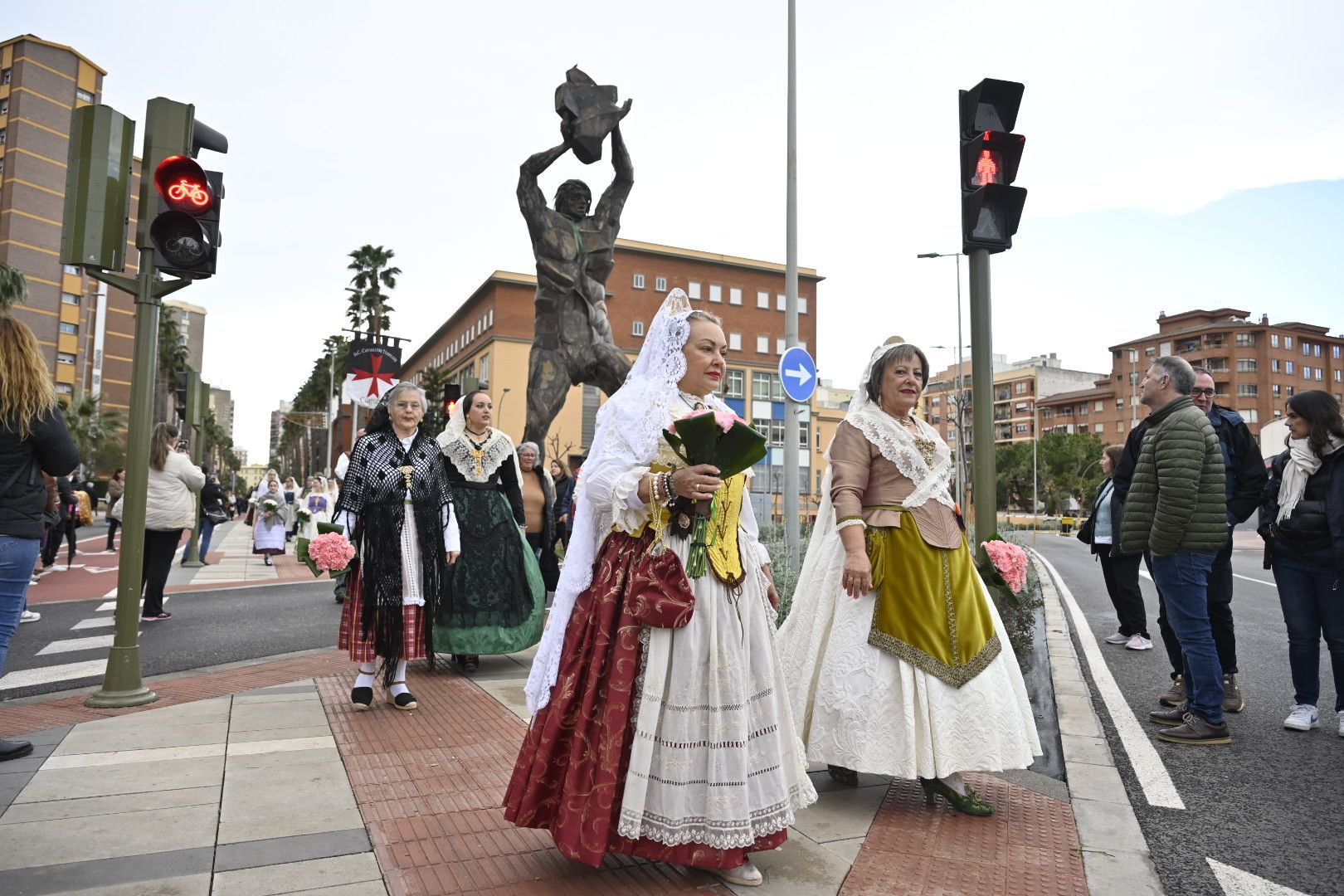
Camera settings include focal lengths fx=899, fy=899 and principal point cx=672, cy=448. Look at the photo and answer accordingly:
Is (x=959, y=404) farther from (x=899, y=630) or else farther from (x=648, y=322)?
(x=648, y=322)

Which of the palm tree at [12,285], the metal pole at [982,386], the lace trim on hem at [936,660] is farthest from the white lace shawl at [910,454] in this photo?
the palm tree at [12,285]

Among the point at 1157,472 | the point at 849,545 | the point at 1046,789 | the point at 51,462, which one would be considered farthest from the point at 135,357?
the point at 1157,472

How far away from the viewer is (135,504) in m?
5.55

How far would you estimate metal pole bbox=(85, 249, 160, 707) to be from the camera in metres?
5.49

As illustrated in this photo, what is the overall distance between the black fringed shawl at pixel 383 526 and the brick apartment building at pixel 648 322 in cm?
5174

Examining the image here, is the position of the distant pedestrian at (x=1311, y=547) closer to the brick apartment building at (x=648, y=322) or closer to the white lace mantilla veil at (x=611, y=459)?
the white lace mantilla veil at (x=611, y=459)

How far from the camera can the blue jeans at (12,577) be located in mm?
4145

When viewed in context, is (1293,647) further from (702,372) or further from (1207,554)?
(702,372)

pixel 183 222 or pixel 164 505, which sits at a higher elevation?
pixel 183 222

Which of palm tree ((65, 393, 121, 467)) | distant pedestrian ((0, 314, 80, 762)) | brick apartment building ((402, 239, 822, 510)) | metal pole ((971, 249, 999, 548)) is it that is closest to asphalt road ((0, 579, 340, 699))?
distant pedestrian ((0, 314, 80, 762))

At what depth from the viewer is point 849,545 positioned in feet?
12.8

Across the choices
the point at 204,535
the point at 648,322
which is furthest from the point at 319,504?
the point at 648,322

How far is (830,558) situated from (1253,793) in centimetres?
223

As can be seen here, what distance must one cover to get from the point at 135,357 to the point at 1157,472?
6.29 m
